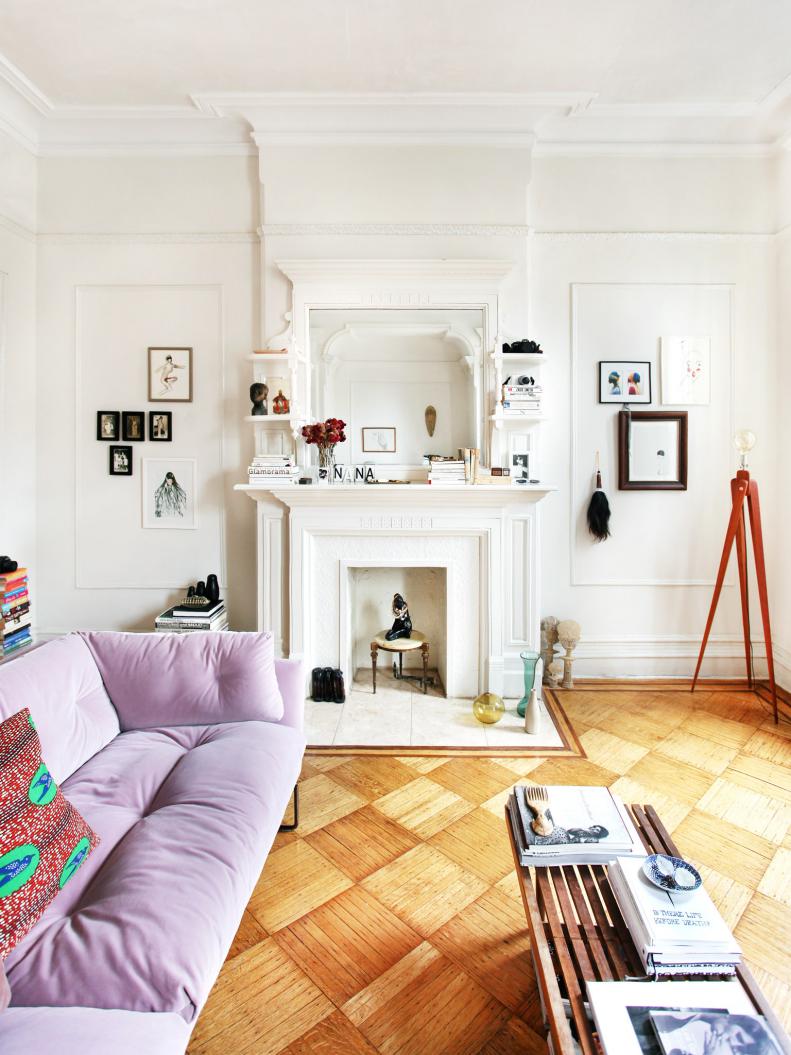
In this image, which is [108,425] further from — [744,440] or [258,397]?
[744,440]

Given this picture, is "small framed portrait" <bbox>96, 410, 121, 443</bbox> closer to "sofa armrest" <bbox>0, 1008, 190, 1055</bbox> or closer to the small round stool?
the small round stool

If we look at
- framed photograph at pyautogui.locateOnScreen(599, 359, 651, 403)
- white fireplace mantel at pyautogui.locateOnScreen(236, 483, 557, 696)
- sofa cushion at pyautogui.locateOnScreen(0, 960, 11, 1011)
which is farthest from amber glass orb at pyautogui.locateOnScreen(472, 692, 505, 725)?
sofa cushion at pyautogui.locateOnScreen(0, 960, 11, 1011)

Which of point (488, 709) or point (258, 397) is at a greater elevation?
point (258, 397)

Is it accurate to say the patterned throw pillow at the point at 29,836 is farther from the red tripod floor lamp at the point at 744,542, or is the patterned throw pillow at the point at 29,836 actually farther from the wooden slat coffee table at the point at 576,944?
the red tripod floor lamp at the point at 744,542

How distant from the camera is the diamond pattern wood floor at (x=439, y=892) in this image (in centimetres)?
138

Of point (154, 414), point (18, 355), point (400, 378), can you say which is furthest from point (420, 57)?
point (18, 355)

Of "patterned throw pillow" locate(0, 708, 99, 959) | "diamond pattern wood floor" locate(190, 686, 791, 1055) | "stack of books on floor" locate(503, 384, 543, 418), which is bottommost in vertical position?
"diamond pattern wood floor" locate(190, 686, 791, 1055)

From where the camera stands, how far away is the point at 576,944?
1.13m

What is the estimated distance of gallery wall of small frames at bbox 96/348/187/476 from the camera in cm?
343

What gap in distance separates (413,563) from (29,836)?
2.31m

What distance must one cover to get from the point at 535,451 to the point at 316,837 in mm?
2332

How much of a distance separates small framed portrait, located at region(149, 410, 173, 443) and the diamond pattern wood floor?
6.90ft

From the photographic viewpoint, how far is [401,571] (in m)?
3.51

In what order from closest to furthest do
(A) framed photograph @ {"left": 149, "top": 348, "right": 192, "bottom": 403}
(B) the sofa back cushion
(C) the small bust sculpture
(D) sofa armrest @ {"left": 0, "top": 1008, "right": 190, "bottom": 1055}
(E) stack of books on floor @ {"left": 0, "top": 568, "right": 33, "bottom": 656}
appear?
(D) sofa armrest @ {"left": 0, "top": 1008, "right": 190, "bottom": 1055} → (B) the sofa back cushion → (E) stack of books on floor @ {"left": 0, "top": 568, "right": 33, "bottom": 656} → (C) the small bust sculpture → (A) framed photograph @ {"left": 149, "top": 348, "right": 192, "bottom": 403}
